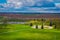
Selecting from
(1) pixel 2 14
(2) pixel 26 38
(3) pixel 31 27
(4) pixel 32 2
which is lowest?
(2) pixel 26 38

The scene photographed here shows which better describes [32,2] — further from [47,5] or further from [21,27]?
[21,27]

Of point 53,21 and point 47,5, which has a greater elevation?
point 47,5

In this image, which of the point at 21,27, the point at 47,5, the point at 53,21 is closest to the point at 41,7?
the point at 47,5

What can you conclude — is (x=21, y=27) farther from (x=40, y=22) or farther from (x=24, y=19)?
(x=40, y=22)

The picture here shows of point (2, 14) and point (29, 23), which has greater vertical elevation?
point (2, 14)

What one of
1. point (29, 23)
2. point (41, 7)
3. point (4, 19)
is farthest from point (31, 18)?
point (4, 19)
